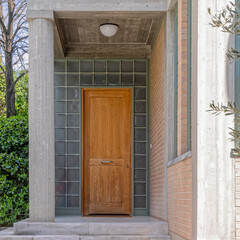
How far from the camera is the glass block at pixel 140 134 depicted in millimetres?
7965

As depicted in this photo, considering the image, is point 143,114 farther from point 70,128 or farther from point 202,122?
point 202,122

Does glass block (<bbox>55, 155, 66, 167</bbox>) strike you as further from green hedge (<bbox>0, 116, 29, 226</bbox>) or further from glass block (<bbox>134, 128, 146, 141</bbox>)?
glass block (<bbox>134, 128, 146, 141</bbox>)

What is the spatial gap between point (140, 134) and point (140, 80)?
944 mm

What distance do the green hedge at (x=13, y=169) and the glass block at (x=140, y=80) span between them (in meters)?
2.21

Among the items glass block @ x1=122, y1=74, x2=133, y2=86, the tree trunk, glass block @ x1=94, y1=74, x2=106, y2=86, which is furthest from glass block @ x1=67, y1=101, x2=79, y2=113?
the tree trunk

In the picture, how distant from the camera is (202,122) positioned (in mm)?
3801

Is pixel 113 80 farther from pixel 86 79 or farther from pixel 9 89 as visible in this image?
pixel 9 89

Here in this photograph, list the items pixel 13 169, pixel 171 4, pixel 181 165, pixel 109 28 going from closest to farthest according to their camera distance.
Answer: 1. pixel 181 165
2. pixel 171 4
3. pixel 109 28
4. pixel 13 169

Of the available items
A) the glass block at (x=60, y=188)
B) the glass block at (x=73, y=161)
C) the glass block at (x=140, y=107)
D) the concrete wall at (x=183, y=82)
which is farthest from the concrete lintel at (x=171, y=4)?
the glass block at (x=60, y=188)

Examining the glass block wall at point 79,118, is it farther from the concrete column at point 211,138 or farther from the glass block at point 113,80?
the concrete column at point 211,138

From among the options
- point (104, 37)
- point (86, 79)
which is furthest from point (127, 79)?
point (104, 37)

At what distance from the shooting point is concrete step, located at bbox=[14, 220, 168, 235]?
543cm

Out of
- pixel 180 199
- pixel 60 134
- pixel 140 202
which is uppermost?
pixel 60 134

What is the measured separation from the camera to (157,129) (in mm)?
6746
